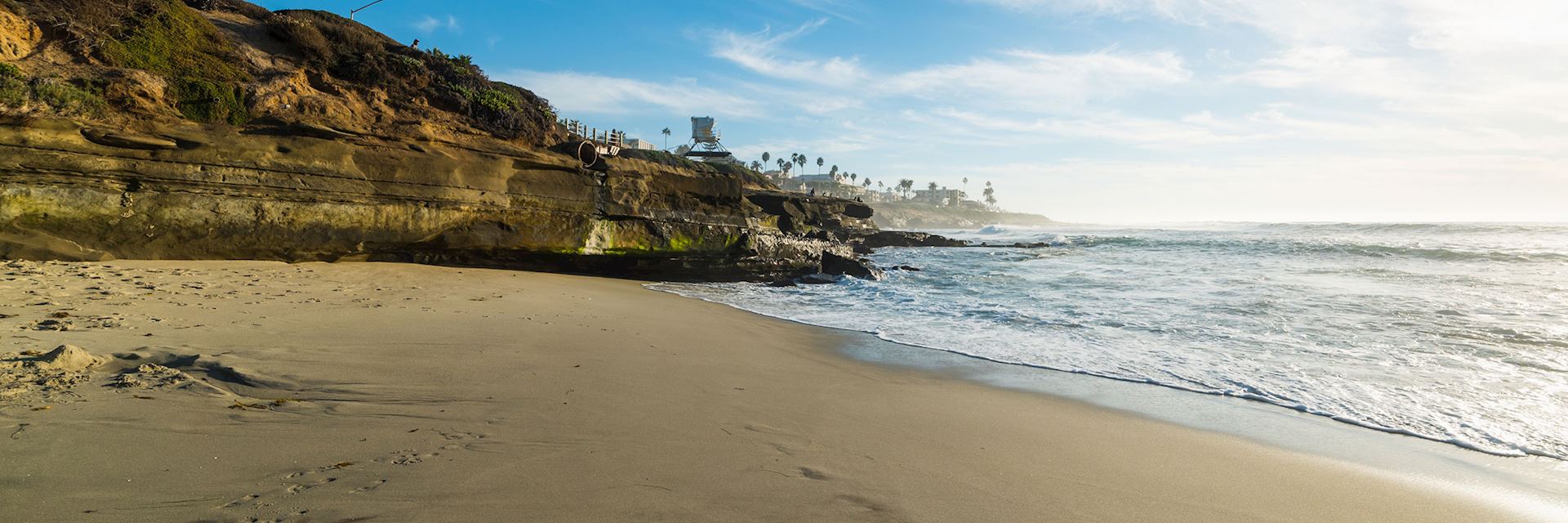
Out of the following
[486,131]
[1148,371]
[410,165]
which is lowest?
[1148,371]

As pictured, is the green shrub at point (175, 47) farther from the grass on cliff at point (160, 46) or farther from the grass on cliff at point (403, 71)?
the grass on cliff at point (403, 71)

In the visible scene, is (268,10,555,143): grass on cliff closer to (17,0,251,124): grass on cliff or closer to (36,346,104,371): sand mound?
(17,0,251,124): grass on cliff

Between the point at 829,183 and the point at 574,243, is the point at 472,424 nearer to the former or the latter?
the point at 574,243

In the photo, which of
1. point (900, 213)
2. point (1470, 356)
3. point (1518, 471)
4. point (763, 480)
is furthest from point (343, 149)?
point (900, 213)

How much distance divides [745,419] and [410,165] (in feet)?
32.2

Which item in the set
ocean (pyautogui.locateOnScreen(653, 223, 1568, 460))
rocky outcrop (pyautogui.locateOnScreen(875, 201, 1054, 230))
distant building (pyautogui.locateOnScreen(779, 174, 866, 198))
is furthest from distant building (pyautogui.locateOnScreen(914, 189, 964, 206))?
ocean (pyautogui.locateOnScreen(653, 223, 1568, 460))

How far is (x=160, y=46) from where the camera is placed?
34.3ft

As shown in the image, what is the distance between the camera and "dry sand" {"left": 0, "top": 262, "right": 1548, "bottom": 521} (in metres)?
2.36

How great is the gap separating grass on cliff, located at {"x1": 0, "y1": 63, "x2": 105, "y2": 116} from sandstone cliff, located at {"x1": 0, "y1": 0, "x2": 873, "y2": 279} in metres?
0.02

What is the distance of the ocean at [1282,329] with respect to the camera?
200 inches

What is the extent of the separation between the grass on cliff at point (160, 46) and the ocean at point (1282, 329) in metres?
7.85

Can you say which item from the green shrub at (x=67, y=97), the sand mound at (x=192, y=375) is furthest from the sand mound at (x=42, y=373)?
the green shrub at (x=67, y=97)

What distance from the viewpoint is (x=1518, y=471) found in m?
3.74

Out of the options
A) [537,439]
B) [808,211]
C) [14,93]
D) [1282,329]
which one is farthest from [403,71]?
[808,211]
